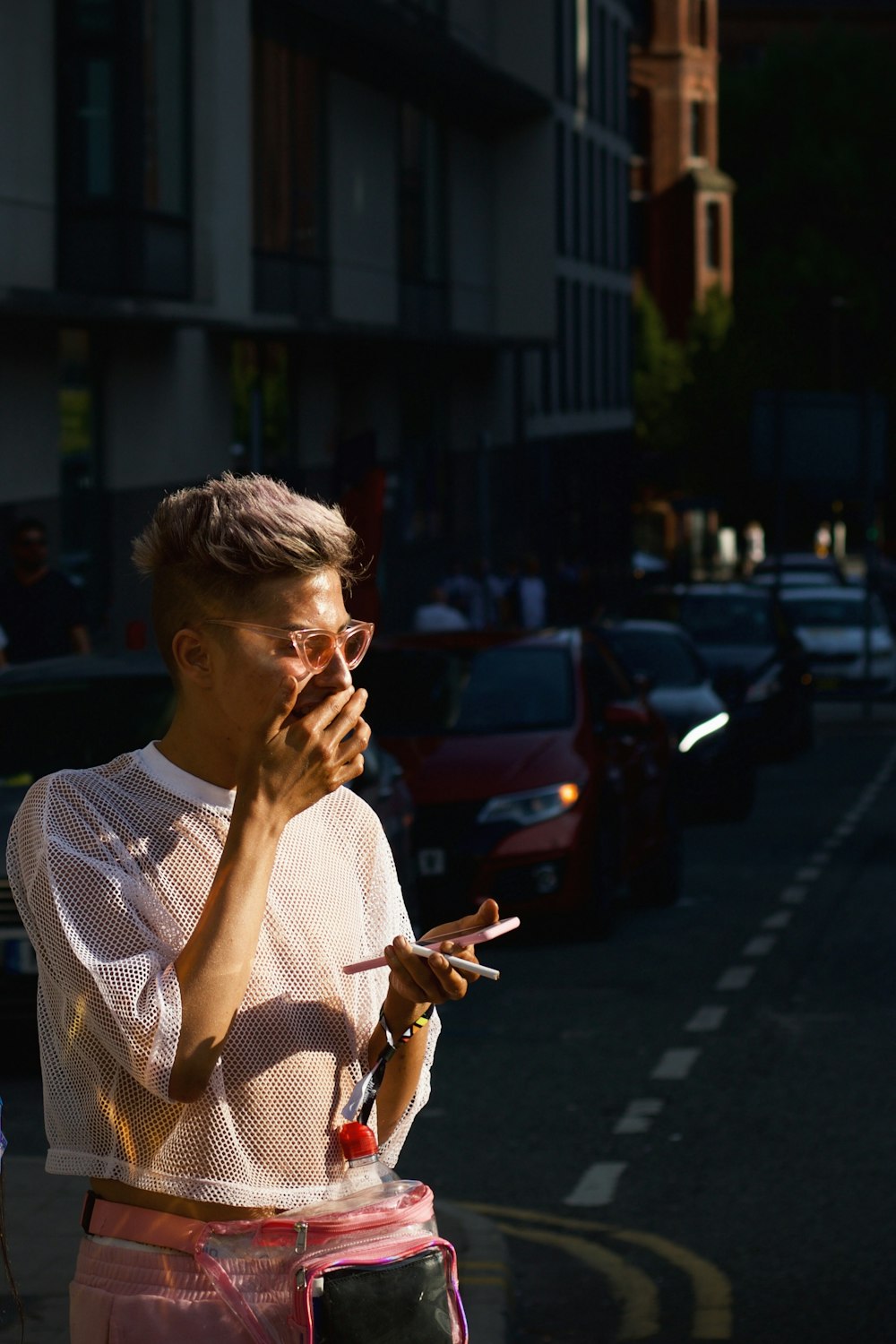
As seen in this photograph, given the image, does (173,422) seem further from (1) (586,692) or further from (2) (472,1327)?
Result: (2) (472,1327)

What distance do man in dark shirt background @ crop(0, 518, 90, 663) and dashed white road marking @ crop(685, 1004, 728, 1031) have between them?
521 cm

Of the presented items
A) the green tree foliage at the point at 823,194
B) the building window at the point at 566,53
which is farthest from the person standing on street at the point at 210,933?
the green tree foliage at the point at 823,194

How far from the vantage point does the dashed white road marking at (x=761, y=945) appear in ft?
40.6

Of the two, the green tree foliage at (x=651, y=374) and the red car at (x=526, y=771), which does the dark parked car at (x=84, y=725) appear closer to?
the red car at (x=526, y=771)

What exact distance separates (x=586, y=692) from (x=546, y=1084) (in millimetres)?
4952

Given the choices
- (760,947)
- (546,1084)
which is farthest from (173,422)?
(546,1084)

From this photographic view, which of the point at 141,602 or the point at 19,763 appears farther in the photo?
the point at 141,602

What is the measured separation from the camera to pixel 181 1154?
2.77 m

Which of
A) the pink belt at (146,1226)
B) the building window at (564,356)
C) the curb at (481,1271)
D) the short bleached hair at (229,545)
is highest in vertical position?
the building window at (564,356)

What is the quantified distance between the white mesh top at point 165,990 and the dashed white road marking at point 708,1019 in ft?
24.5

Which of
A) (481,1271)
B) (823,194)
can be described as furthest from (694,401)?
(481,1271)

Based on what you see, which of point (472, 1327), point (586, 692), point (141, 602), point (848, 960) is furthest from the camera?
point (141, 602)

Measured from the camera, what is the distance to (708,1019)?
34.2ft

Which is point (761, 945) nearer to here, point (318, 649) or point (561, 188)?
point (318, 649)
